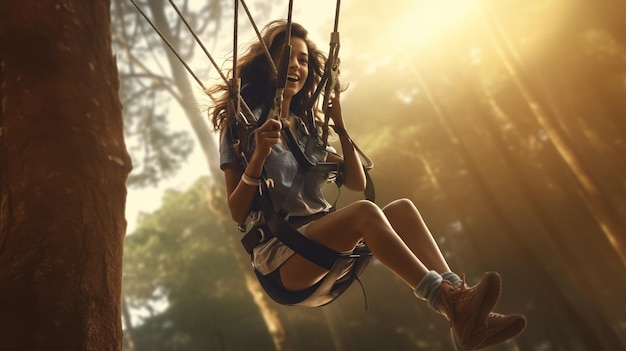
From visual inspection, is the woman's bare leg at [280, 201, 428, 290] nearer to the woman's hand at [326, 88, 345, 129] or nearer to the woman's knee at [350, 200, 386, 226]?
the woman's knee at [350, 200, 386, 226]

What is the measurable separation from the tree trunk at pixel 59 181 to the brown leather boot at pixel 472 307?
4.03 ft

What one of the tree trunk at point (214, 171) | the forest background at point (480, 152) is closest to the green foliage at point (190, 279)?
the forest background at point (480, 152)

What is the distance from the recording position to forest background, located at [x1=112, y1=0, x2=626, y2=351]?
9.04 meters

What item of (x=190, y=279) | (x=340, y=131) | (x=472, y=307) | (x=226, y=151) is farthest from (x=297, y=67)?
(x=190, y=279)

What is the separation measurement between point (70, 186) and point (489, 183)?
9.89m

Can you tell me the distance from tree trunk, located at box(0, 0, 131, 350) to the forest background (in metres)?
6.86

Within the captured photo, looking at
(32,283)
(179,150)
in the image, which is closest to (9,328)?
(32,283)

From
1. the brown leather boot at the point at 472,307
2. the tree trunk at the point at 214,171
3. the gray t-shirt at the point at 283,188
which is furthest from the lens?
the tree trunk at the point at 214,171

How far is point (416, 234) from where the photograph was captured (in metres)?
1.80

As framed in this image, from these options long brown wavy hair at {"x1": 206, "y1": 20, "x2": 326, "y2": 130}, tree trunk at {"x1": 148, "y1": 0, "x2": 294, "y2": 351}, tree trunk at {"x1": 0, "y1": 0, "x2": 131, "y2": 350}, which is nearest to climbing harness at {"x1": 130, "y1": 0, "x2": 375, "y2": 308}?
long brown wavy hair at {"x1": 206, "y1": 20, "x2": 326, "y2": 130}

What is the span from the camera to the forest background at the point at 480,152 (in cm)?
904

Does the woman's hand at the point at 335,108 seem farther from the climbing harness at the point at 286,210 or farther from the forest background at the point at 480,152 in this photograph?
the forest background at the point at 480,152

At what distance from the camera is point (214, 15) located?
455 inches

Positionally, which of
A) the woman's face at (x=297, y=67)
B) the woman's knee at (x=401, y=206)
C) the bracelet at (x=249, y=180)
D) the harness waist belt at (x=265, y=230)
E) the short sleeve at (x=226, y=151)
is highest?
the woman's face at (x=297, y=67)
